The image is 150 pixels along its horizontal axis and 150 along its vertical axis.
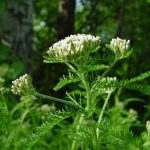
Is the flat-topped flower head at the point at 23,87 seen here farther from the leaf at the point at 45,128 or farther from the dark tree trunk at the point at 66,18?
the dark tree trunk at the point at 66,18

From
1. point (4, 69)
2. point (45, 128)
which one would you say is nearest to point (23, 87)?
point (45, 128)

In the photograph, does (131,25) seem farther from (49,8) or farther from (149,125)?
(149,125)

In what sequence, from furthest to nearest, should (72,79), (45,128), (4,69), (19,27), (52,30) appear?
(52,30) → (19,27) → (4,69) → (72,79) → (45,128)

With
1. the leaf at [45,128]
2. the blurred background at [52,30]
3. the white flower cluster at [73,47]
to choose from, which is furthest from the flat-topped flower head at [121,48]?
the blurred background at [52,30]

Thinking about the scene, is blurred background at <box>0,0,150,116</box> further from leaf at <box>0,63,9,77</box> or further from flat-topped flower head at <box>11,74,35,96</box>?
flat-topped flower head at <box>11,74,35,96</box>

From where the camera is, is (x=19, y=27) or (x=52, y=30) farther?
(x=52, y=30)

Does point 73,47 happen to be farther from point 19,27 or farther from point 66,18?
point 66,18
